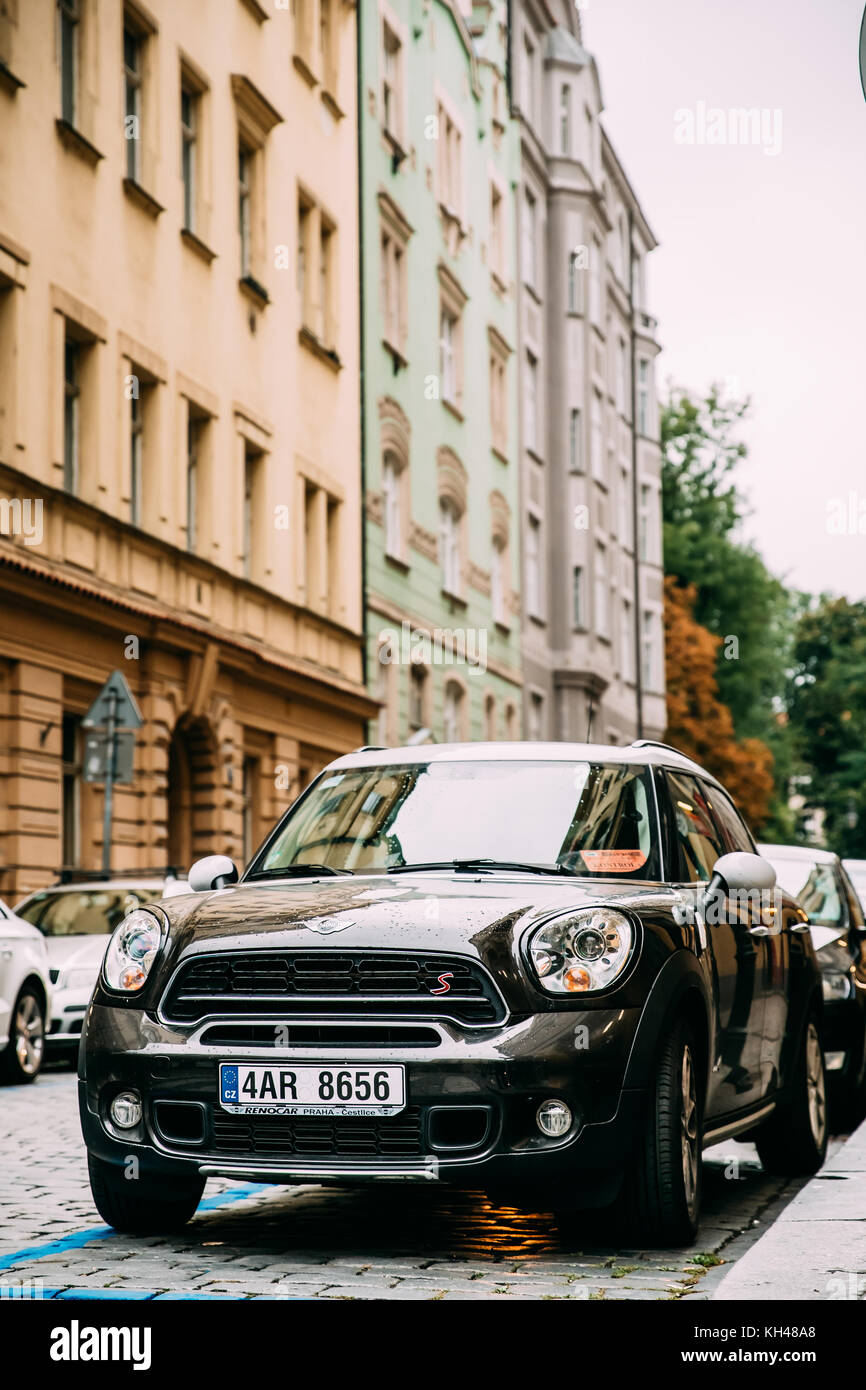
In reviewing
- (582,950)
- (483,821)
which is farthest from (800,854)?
(582,950)

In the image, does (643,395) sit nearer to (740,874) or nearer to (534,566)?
(534,566)

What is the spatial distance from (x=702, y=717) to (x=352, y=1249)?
194ft

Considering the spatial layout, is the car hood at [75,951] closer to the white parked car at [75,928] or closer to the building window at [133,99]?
the white parked car at [75,928]

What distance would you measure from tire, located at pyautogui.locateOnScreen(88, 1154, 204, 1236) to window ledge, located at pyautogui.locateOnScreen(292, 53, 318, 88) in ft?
Result: 85.6

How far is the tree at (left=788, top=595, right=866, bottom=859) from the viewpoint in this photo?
6862cm

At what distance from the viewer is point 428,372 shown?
3947 centimetres

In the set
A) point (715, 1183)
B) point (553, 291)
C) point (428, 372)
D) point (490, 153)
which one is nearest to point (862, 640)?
point (553, 291)

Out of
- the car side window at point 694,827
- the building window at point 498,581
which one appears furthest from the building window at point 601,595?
the car side window at point 694,827

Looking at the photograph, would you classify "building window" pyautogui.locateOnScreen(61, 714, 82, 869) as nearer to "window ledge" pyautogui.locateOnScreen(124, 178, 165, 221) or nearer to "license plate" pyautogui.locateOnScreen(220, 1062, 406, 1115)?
"window ledge" pyautogui.locateOnScreen(124, 178, 165, 221)

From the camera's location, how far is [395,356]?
36531mm

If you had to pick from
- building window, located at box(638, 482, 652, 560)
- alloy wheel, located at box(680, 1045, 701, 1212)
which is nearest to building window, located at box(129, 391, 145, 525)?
alloy wheel, located at box(680, 1045, 701, 1212)
